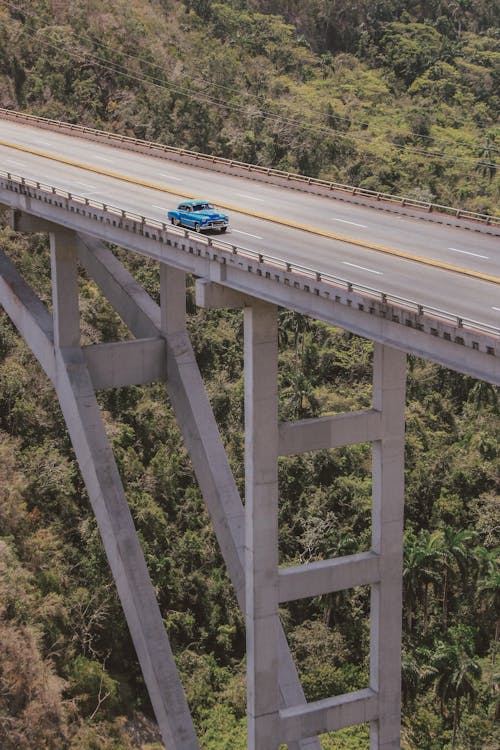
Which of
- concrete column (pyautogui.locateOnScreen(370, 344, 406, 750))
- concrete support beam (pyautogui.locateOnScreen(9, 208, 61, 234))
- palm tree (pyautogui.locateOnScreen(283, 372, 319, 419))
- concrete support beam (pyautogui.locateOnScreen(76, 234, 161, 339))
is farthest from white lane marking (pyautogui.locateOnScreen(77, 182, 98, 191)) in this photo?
palm tree (pyautogui.locateOnScreen(283, 372, 319, 419))

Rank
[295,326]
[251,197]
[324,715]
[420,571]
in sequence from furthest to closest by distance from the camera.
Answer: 1. [295,326]
2. [420,571]
3. [251,197]
4. [324,715]

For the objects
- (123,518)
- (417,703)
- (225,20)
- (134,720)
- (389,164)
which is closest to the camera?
(123,518)

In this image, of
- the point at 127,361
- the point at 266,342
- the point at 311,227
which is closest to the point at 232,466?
the point at 127,361

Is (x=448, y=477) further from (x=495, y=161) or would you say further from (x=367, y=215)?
(x=495, y=161)

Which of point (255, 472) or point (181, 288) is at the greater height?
point (181, 288)

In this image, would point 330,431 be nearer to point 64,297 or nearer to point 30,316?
point 64,297

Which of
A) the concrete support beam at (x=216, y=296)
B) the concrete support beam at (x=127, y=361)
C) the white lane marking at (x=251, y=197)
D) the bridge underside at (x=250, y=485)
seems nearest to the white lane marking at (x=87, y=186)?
the bridge underside at (x=250, y=485)

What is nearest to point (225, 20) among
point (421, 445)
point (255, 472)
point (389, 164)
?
point (389, 164)
